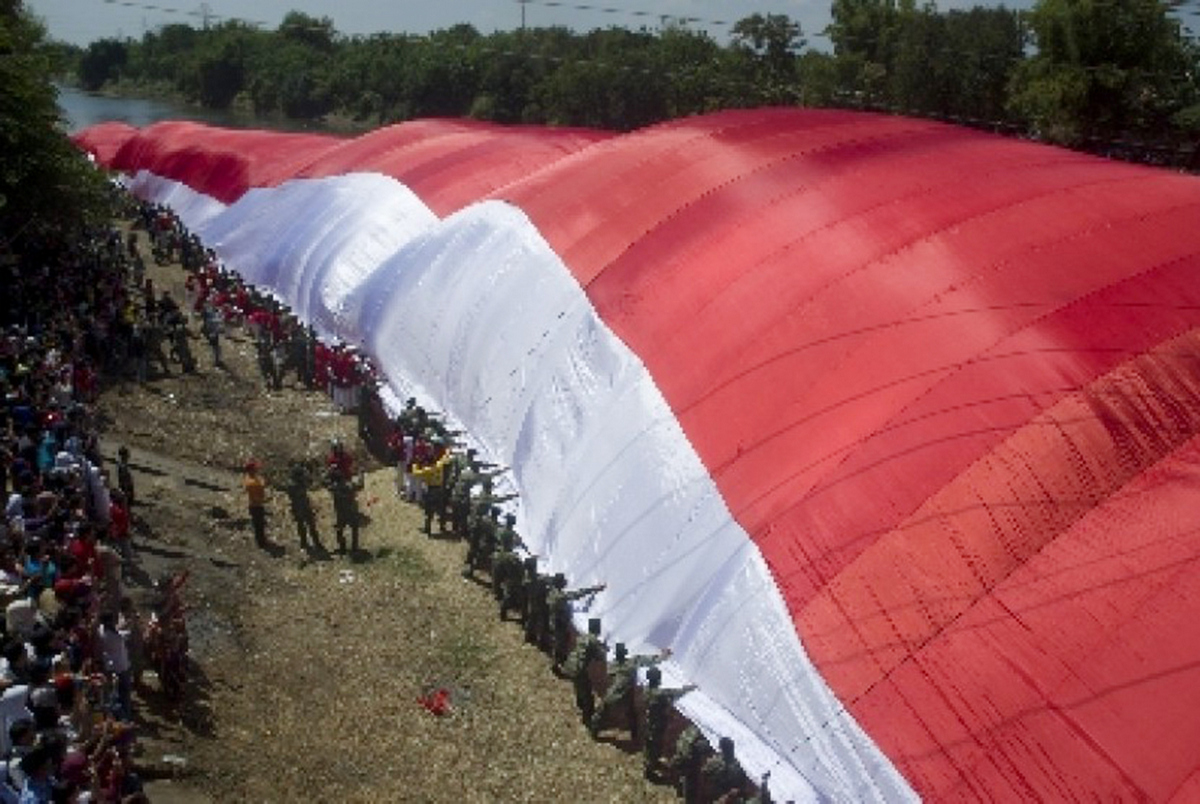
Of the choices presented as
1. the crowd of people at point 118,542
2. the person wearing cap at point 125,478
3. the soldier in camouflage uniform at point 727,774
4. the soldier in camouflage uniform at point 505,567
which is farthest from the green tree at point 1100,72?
the soldier in camouflage uniform at point 727,774

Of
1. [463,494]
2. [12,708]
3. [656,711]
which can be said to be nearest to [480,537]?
[463,494]

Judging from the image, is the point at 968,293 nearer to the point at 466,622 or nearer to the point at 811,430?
the point at 811,430

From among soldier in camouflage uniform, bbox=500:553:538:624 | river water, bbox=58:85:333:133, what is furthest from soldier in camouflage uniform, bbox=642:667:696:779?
river water, bbox=58:85:333:133

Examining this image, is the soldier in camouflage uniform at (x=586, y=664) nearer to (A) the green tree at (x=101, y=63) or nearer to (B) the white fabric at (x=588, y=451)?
(B) the white fabric at (x=588, y=451)

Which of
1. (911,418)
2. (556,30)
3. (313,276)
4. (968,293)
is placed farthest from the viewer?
(556,30)

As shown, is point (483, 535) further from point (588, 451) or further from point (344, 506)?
point (344, 506)

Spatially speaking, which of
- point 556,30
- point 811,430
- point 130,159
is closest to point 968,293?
point 811,430

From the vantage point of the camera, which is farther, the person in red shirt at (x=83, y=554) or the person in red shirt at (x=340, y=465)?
the person in red shirt at (x=340, y=465)
